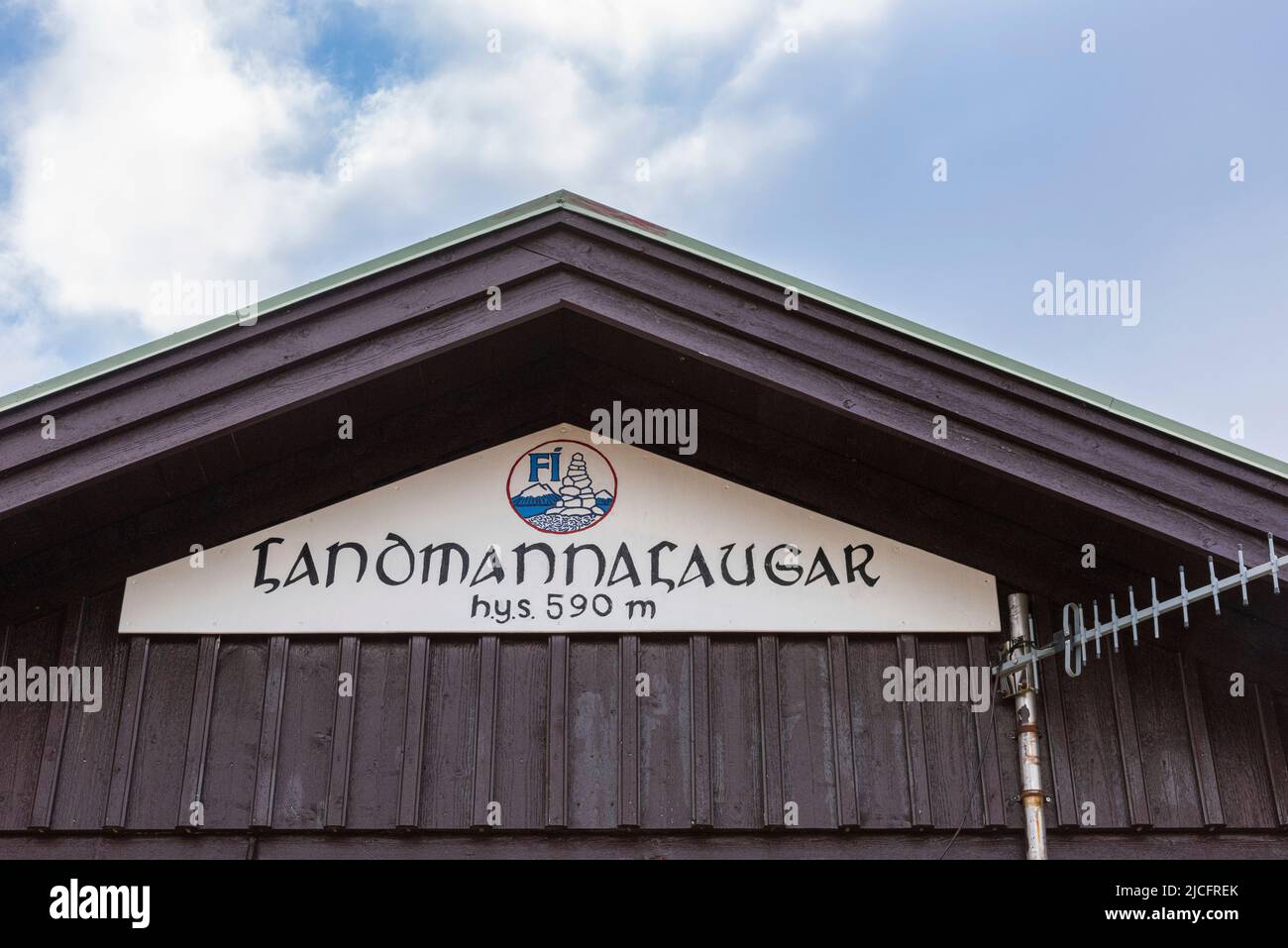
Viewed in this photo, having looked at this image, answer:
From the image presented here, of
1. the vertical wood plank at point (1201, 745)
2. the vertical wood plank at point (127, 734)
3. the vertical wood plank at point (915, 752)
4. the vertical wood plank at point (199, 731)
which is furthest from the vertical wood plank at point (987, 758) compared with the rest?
the vertical wood plank at point (127, 734)

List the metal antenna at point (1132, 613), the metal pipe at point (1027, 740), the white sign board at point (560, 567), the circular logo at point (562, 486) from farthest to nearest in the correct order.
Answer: the circular logo at point (562, 486) < the white sign board at point (560, 567) < the metal pipe at point (1027, 740) < the metal antenna at point (1132, 613)

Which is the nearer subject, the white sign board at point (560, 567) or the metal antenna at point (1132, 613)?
the metal antenna at point (1132, 613)

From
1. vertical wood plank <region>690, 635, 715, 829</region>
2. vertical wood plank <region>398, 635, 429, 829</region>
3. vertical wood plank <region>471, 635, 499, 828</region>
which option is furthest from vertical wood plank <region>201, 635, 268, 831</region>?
vertical wood plank <region>690, 635, 715, 829</region>

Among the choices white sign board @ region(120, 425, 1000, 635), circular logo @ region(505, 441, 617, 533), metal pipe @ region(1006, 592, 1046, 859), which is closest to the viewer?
metal pipe @ region(1006, 592, 1046, 859)

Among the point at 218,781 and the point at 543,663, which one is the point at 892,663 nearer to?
the point at 543,663

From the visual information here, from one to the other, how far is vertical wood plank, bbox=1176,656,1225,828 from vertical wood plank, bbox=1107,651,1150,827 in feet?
0.83

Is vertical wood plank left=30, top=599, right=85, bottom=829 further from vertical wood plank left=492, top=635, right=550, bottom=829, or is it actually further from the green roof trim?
vertical wood plank left=492, top=635, right=550, bottom=829

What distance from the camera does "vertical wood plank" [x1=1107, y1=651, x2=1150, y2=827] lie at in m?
6.37

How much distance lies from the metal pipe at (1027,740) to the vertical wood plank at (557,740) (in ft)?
6.93

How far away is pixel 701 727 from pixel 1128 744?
2.01 m

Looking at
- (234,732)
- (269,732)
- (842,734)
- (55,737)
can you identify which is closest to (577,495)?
(842,734)

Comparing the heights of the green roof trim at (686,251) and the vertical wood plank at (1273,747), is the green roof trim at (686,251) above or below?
above

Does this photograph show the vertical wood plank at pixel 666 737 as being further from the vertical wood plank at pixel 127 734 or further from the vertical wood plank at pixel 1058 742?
the vertical wood plank at pixel 127 734

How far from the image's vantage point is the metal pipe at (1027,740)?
20.7 ft
